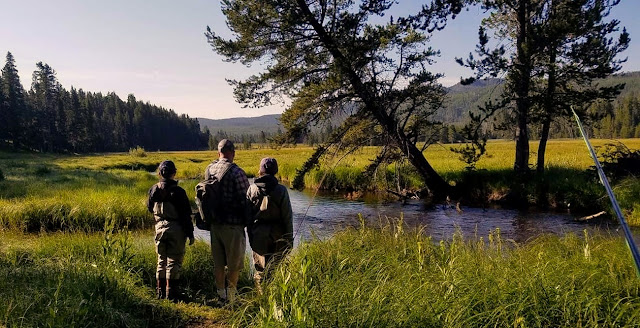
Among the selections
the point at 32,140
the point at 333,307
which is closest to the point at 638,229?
the point at 333,307

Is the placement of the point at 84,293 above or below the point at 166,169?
below

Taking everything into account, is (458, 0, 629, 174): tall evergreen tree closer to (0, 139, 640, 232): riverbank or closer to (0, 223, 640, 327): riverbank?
(0, 139, 640, 232): riverbank

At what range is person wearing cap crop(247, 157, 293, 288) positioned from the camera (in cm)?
543

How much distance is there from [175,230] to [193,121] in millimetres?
161584

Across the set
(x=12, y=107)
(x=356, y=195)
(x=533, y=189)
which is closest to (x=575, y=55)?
(x=533, y=189)

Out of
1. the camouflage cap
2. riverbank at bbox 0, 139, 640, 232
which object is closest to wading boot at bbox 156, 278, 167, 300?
the camouflage cap

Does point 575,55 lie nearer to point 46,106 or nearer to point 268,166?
point 268,166

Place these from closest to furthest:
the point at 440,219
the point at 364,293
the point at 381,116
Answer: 1. the point at 364,293
2. the point at 440,219
3. the point at 381,116

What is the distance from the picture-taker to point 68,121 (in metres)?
85.4

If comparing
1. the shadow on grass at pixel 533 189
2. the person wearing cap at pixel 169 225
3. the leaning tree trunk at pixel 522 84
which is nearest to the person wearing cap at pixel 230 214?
the person wearing cap at pixel 169 225

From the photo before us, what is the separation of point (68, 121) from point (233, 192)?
308 ft

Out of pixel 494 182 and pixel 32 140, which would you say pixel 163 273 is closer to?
pixel 494 182

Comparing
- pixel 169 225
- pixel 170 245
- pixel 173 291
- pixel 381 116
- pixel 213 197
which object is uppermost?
pixel 381 116

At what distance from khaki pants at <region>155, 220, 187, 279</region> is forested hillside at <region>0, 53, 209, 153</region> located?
241ft
